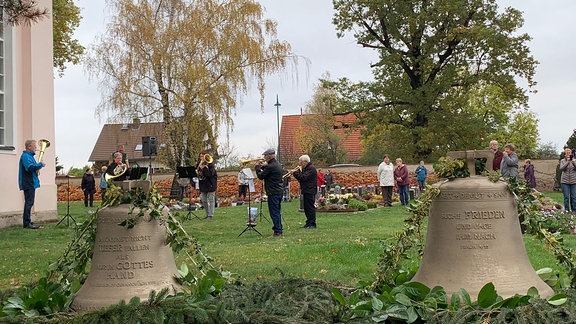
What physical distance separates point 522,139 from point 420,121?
25235 millimetres

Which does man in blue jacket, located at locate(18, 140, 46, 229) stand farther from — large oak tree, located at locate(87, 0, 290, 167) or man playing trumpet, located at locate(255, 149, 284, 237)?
large oak tree, located at locate(87, 0, 290, 167)

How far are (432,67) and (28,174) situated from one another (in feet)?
88.7

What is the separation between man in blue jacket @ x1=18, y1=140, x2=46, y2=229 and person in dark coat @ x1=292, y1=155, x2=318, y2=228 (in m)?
5.65

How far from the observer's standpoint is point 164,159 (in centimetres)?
3219

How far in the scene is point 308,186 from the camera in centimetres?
1554

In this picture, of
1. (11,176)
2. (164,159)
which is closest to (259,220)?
(11,176)

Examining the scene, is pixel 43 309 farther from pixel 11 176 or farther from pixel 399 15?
pixel 399 15

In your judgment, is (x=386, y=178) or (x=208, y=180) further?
(x=386, y=178)

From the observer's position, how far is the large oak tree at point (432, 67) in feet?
119

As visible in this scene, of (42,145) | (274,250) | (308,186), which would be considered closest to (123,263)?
(274,250)

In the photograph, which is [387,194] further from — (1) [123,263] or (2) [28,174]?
(1) [123,263]

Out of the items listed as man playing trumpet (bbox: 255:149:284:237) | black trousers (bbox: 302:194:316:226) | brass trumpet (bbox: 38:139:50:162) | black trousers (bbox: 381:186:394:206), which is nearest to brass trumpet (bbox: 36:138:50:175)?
brass trumpet (bbox: 38:139:50:162)

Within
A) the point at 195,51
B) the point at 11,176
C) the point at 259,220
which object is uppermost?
the point at 195,51

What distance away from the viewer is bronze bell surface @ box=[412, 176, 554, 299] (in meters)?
4.64
